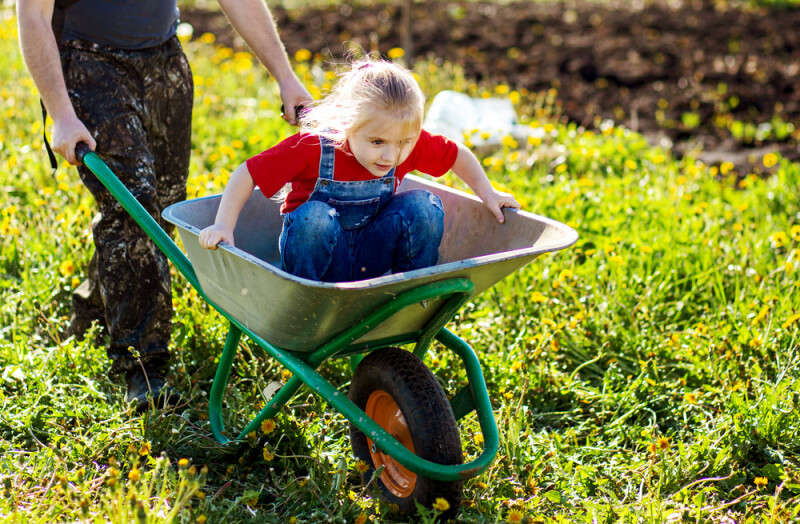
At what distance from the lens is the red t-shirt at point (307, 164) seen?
2107 millimetres

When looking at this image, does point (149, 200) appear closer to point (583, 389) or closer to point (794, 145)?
point (583, 389)

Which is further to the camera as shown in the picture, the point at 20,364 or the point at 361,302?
the point at 20,364

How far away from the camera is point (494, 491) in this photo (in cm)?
235

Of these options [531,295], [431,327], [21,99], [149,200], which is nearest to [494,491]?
[431,327]

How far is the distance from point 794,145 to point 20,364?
4660 millimetres

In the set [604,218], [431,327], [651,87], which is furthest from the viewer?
[651,87]

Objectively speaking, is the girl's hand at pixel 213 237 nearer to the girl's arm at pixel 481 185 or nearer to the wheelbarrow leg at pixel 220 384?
the wheelbarrow leg at pixel 220 384

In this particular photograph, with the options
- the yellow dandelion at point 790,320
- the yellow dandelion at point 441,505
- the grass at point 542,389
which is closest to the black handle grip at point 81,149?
the grass at point 542,389

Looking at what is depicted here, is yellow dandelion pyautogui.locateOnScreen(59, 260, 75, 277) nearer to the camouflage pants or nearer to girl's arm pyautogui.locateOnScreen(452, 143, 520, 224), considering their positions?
the camouflage pants

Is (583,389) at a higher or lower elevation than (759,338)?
lower

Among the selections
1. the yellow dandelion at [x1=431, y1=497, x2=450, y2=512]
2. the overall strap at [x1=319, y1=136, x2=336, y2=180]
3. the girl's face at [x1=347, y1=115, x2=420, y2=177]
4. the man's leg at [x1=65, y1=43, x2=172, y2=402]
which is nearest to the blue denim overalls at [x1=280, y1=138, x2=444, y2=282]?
the overall strap at [x1=319, y1=136, x2=336, y2=180]

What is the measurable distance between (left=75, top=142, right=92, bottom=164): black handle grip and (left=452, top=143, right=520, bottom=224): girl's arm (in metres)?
1.05

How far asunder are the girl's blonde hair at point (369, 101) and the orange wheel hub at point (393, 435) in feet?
2.29

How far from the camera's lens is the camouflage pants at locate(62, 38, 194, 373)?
2.63m
